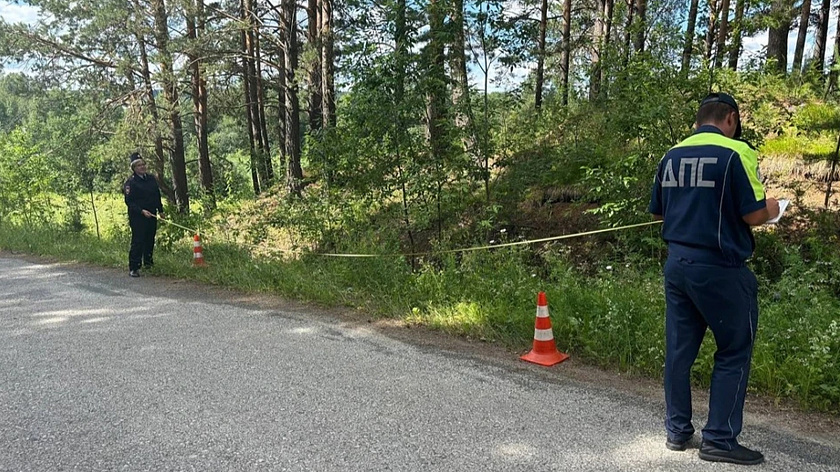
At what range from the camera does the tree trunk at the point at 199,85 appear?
1449 cm

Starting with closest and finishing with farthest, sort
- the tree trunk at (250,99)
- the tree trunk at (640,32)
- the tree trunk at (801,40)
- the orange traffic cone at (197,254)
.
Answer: the tree trunk at (640,32) → the orange traffic cone at (197,254) → the tree trunk at (801,40) → the tree trunk at (250,99)

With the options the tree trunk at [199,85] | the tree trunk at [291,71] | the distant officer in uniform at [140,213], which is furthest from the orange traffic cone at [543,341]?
the tree trunk at [291,71]

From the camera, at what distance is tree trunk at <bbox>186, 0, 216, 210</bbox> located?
1449 cm

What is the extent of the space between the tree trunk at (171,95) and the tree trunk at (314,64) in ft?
13.0

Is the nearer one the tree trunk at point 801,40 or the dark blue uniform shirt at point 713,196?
the dark blue uniform shirt at point 713,196

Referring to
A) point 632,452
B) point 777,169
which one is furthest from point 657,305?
point 777,169

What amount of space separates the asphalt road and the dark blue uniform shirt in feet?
3.90

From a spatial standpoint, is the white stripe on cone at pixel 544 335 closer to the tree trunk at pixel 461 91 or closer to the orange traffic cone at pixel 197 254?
the tree trunk at pixel 461 91

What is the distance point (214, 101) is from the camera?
2238cm

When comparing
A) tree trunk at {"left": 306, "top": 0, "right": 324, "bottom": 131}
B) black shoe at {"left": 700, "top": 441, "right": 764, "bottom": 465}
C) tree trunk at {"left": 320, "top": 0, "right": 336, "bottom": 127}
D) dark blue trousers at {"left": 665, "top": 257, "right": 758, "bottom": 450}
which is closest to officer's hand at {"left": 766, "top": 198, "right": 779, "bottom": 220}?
dark blue trousers at {"left": 665, "top": 257, "right": 758, "bottom": 450}

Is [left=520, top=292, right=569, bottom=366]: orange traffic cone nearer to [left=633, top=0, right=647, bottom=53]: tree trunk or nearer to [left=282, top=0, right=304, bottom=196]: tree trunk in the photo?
[left=633, top=0, right=647, bottom=53]: tree trunk

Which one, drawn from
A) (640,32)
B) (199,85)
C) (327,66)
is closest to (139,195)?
(327,66)

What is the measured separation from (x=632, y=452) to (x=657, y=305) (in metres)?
2.22

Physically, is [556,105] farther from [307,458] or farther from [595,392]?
[307,458]
